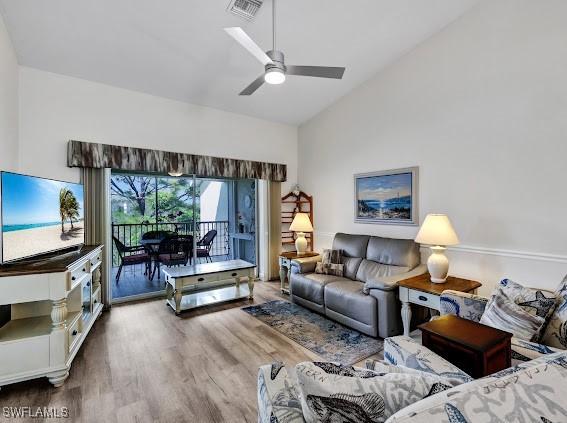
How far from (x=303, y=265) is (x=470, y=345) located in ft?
9.07

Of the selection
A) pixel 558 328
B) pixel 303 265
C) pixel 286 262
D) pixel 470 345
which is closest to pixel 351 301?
pixel 303 265

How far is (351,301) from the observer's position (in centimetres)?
317

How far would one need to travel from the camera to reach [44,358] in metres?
2.17

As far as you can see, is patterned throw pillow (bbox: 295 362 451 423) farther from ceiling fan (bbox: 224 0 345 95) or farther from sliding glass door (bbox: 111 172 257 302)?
sliding glass door (bbox: 111 172 257 302)

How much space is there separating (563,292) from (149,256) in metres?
4.82

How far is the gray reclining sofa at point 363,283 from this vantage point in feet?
9.72

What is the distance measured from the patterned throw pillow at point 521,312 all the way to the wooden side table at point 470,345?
1.47 ft

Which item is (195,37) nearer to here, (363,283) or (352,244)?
(352,244)

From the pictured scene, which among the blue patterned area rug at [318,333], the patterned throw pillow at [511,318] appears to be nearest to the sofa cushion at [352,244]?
the blue patterned area rug at [318,333]

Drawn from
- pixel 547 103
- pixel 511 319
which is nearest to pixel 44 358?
pixel 511 319

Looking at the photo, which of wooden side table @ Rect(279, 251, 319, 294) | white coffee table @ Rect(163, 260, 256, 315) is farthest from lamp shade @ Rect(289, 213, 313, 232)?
white coffee table @ Rect(163, 260, 256, 315)

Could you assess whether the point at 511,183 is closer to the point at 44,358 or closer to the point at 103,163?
the point at 44,358

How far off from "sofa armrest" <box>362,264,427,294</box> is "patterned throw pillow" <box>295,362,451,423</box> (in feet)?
7.05

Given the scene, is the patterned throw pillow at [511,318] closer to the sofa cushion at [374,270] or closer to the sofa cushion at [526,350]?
the sofa cushion at [526,350]
